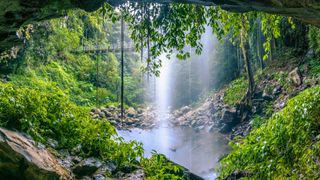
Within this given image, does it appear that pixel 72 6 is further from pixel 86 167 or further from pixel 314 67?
pixel 314 67

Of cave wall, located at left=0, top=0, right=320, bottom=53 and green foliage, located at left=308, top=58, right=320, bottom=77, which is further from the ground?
cave wall, located at left=0, top=0, right=320, bottom=53

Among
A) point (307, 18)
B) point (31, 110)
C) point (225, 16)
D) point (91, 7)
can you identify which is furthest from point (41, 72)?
point (307, 18)

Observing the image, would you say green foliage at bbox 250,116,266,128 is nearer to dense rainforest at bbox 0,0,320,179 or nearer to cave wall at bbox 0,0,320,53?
dense rainforest at bbox 0,0,320,179

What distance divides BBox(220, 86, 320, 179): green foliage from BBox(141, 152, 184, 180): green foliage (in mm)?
858

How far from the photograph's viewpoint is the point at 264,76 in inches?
581

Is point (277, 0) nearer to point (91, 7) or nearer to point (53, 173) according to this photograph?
point (91, 7)

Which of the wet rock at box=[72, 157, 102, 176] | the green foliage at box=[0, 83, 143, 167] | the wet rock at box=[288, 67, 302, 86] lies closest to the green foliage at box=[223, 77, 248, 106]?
the wet rock at box=[288, 67, 302, 86]

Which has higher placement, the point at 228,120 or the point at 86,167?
the point at 86,167

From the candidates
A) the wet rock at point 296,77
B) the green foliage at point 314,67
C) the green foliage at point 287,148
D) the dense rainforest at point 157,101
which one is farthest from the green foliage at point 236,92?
the green foliage at point 287,148

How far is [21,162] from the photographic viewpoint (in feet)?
13.6

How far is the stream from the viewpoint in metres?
10.2

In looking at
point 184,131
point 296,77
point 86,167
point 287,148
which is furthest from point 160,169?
point 184,131

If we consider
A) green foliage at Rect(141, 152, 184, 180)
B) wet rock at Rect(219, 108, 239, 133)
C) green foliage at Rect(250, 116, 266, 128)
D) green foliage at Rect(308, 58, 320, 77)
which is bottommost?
wet rock at Rect(219, 108, 239, 133)

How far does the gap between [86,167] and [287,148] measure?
2.89 metres
